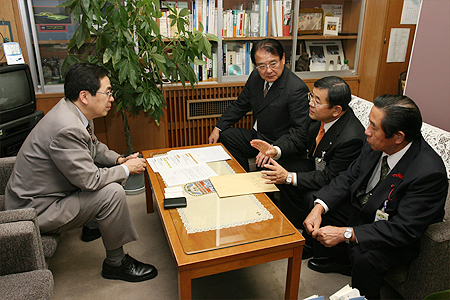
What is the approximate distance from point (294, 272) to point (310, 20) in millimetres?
2839

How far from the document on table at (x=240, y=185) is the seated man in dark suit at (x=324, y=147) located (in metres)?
0.07

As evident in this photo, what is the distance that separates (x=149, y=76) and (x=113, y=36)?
1.32 feet

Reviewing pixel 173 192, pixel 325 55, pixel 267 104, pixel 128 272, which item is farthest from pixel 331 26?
pixel 128 272

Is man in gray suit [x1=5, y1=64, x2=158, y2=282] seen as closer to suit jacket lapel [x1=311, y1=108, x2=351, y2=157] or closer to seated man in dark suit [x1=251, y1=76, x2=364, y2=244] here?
seated man in dark suit [x1=251, y1=76, x2=364, y2=244]

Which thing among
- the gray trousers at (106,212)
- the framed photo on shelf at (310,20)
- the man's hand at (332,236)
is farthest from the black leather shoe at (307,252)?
Result: the framed photo on shelf at (310,20)

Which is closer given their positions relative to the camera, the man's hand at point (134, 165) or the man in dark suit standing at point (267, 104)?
the man's hand at point (134, 165)

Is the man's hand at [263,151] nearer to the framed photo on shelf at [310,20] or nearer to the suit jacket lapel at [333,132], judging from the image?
the suit jacket lapel at [333,132]

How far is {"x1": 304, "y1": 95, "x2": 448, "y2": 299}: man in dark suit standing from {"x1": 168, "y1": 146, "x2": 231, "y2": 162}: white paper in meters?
0.81

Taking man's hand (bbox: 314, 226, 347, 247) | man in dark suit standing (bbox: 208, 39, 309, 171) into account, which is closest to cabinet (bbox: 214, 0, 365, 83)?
man in dark suit standing (bbox: 208, 39, 309, 171)

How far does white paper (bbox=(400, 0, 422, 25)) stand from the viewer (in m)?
3.55

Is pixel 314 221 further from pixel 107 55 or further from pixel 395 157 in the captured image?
pixel 107 55

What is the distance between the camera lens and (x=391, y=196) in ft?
→ 5.51

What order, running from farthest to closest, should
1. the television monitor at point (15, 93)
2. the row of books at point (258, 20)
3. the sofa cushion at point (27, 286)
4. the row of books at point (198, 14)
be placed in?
the row of books at point (258, 20), the row of books at point (198, 14), the television monitor at point (15, 93), the sofa cushion at point (27, 286)

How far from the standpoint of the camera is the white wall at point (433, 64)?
247 centimetres
